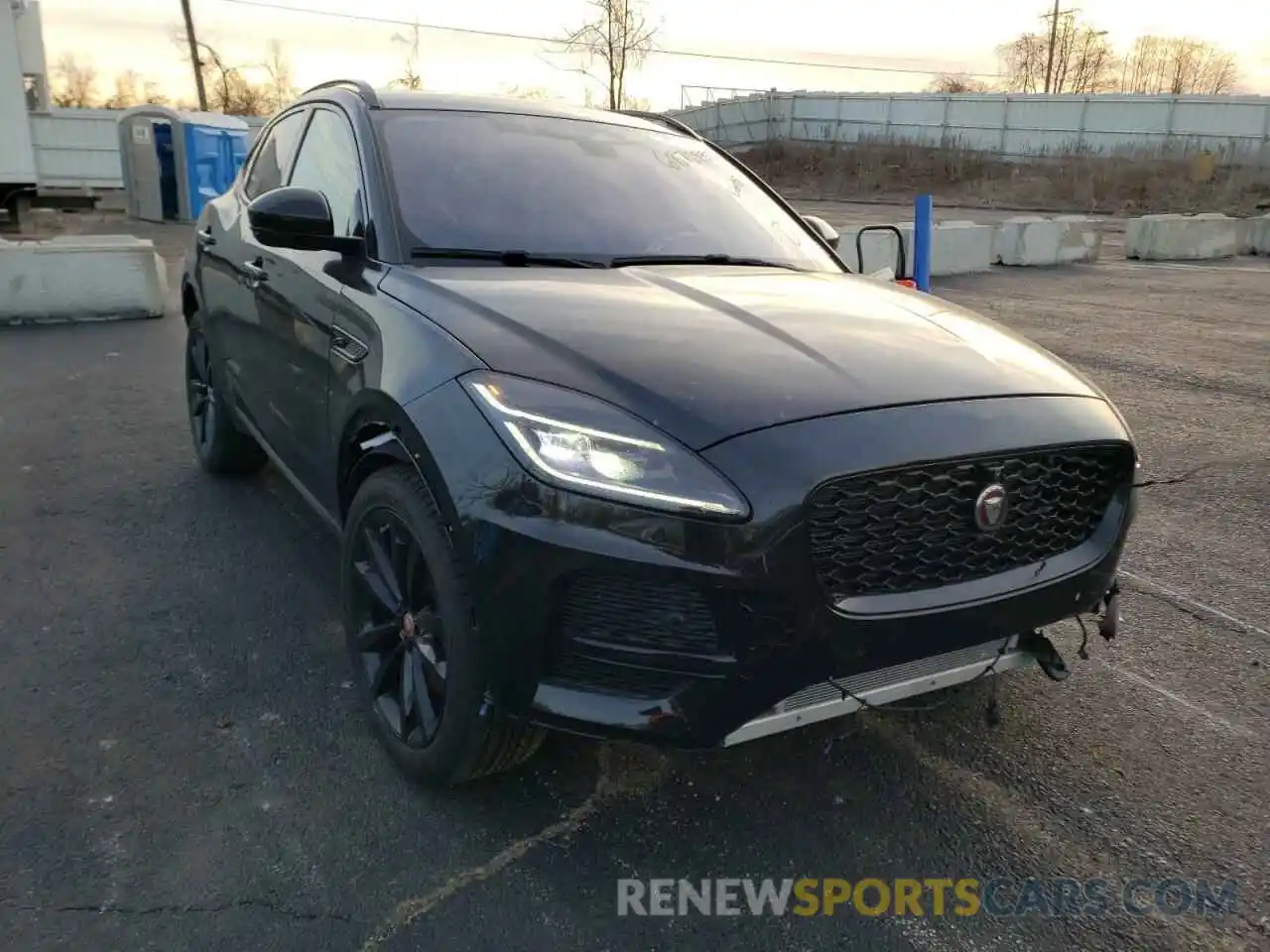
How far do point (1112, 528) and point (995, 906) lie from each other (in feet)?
3.14

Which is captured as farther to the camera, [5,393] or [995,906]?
[5,393]

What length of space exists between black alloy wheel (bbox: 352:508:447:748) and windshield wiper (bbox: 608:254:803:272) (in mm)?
1141

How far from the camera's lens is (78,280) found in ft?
30.9

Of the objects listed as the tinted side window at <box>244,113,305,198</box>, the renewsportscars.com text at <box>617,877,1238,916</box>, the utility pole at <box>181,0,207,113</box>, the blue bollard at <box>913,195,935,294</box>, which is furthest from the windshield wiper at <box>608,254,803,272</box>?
the utility pole at <box>181,0,207,113</box>

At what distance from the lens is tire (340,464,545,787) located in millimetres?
2322

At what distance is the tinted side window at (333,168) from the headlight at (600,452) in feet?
4.45

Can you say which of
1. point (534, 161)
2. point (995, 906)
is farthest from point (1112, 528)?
point (534, 161)

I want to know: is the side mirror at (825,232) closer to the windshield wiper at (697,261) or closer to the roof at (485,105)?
the windshield wiper at (697,261)

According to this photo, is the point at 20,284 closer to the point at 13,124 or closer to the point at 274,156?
the point at 274,156

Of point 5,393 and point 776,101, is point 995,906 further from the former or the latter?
point 776,101

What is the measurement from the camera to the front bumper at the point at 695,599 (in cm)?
208

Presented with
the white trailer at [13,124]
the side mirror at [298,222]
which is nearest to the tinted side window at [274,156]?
the side mirror at [298,222]

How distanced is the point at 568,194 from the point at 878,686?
6.36 ft

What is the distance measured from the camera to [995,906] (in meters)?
2.33
